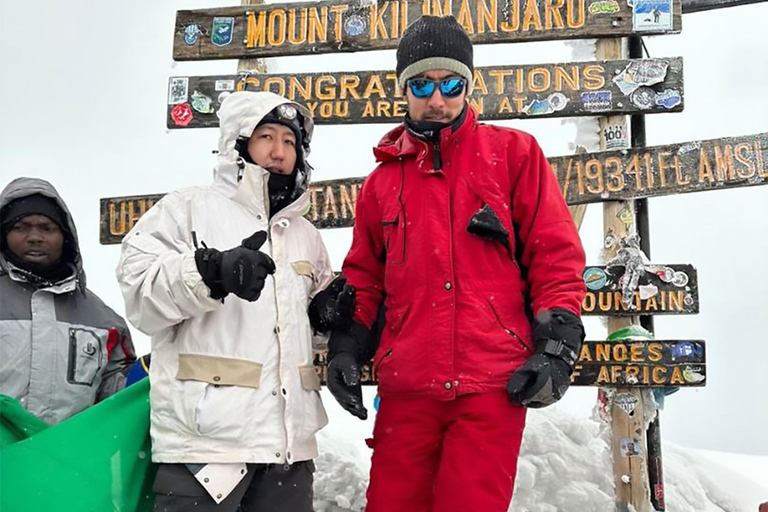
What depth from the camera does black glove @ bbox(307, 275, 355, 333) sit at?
294cm

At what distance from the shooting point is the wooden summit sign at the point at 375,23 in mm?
4625

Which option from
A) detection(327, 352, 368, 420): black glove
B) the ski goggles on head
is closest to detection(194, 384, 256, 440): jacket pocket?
detection(327, 352, 368, 420): black glove

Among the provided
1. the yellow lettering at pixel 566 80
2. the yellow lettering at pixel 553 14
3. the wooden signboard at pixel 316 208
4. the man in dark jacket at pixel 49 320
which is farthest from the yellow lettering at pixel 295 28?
the man in dark jacket at pixel 49 320

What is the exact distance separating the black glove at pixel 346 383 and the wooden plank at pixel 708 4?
4.69 m

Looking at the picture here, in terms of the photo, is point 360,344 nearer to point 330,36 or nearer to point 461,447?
point 461,447

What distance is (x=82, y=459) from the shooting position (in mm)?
2578

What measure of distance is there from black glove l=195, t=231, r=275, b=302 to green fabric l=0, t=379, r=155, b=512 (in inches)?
24.1

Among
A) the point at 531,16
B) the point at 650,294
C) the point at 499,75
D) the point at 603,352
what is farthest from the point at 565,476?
the point at 531,16

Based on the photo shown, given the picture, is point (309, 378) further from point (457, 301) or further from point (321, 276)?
point (457, 301)

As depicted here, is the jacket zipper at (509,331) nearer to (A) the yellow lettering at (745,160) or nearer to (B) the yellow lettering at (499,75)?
(B) the yellow lettering at (499,75)

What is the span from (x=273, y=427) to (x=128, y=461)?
55 centimetres

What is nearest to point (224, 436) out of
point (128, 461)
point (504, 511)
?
point (128, 461)

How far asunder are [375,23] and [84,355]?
2.84 meters

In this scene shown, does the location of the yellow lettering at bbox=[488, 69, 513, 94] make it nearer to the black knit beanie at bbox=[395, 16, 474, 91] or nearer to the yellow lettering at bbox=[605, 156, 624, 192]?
the yellow lettering at bbox=[605, 156, 624, 192]
